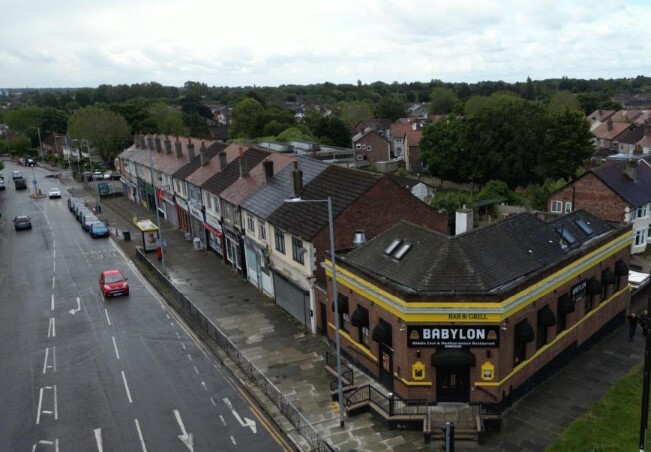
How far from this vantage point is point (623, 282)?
97.5ft

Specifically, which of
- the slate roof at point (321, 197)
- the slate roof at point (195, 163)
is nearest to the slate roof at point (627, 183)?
the slate roof at point (321, 197)

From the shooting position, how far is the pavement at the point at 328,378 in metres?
19.9

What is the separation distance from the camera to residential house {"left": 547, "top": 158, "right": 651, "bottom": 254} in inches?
1845

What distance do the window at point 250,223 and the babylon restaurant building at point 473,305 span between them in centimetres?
1171

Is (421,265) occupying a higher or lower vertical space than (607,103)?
lower

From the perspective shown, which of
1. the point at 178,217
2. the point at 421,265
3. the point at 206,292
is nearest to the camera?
the point at 421,265

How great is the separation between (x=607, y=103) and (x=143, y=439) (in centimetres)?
16800

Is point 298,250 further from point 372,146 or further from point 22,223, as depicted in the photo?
point 372,146

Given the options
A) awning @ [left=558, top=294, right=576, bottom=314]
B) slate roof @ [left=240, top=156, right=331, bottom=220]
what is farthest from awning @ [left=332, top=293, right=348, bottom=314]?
slate roof @ [left=240, top=156, right=331, bottom=220]

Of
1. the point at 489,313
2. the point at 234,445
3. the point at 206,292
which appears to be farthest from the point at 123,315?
the point at 489,313

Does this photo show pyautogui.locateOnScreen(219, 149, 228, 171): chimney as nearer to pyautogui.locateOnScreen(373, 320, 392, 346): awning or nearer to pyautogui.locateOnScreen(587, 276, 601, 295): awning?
pyautogui.locateOnScreen(373, 320, 392, 346): awning

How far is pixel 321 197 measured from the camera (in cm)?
3269

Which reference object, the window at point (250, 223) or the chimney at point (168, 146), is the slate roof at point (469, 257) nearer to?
the window at point (250, 223)

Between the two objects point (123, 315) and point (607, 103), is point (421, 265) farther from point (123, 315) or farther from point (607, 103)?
point (607, 103)
